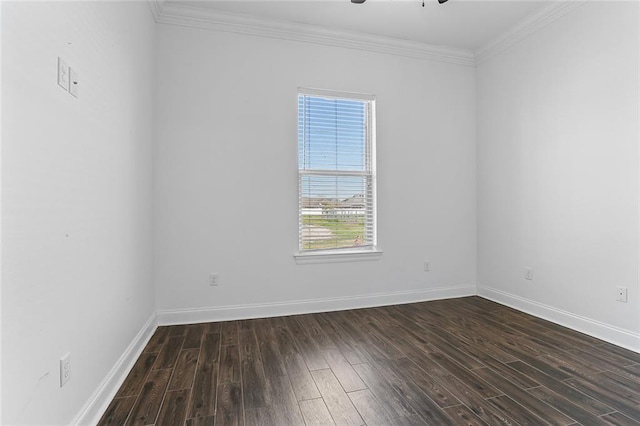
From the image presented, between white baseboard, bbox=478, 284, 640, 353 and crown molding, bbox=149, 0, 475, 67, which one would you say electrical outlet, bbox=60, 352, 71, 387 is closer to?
crown molding, bbox=149, 0, 475, 67

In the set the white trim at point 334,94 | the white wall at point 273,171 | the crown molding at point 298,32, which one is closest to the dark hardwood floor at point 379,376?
the white wall at point 273,171

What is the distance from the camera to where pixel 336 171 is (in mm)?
3566

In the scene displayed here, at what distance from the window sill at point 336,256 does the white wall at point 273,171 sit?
7cm

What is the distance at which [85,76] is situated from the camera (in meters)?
1.62

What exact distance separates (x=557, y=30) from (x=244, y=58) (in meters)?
3.00

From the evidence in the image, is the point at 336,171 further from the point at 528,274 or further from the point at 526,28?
the point at 526,28

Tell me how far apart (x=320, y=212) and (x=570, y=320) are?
8.30 feet

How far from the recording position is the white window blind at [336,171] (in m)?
3.47

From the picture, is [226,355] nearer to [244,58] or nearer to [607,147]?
[244,58]

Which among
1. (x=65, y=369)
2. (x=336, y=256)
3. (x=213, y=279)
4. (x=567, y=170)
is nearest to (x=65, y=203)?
(x=65, y=369)

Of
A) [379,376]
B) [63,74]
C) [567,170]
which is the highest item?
[63,74]

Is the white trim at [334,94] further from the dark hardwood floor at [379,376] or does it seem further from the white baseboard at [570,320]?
the white baseboard at [570,320]

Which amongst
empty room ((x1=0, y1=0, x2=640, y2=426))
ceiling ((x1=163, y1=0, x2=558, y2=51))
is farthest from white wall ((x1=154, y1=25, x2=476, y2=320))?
ceiling ((x1=163, y1=0, x2=558, y2=51))

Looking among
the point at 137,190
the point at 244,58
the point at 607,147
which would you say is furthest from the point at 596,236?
the point at 137,190
